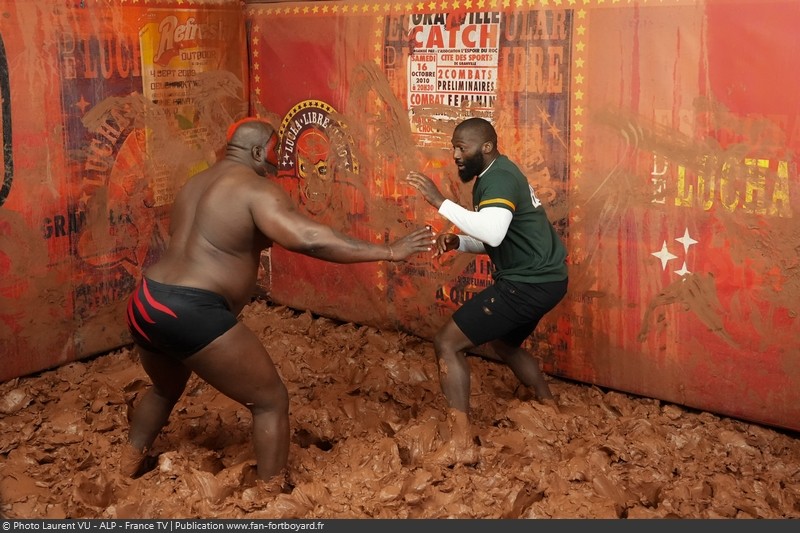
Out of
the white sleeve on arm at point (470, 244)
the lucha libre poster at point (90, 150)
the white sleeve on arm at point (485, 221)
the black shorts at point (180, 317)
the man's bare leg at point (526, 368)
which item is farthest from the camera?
the lucha libre poster at point (90, 150)

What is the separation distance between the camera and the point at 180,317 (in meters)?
3.86

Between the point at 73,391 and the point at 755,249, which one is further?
the point at 73,391

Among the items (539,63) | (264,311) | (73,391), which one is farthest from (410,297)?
(73,391)

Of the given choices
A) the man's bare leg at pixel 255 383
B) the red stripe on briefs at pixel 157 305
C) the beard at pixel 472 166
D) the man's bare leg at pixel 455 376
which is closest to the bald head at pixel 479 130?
the beard at pixel 472 166

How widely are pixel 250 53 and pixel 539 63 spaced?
8.04ft

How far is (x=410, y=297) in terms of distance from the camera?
616 cm

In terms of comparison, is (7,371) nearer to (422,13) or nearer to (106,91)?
(106,91)

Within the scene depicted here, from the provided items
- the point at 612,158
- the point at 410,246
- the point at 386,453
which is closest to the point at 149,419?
the point at 386,453

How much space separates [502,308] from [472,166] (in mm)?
727

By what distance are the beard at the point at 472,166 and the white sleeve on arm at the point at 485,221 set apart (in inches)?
11.6

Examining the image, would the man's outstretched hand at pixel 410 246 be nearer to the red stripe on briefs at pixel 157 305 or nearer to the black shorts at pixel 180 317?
the black shorts at pixel 180 317

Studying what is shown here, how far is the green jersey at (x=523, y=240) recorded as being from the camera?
4484mm

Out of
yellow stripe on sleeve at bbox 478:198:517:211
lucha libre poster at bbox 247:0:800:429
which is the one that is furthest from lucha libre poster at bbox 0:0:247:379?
yellow stripe on sleeve at bbox 478:198:517:211

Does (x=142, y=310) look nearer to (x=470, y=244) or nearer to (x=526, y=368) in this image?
(x=470, y=244)
